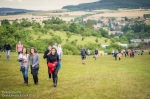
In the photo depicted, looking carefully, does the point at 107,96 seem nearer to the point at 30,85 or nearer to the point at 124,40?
the point at 30,85

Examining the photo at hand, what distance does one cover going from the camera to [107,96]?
1014 centimetres

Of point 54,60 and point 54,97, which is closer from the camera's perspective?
point 54,97

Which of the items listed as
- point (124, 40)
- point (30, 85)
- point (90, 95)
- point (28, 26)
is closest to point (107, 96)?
point (90, 95)

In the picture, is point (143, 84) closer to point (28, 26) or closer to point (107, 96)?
point (107, 96)

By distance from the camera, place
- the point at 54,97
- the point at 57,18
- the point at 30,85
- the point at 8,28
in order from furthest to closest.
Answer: the point at 57,18, the point at 8,28, the point at 30,85, the point at 54,97

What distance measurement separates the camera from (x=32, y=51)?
11.2 meters

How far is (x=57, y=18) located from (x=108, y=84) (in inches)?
6790

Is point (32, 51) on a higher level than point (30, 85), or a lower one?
higher

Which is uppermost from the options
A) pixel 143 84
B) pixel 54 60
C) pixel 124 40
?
pixel 54 60

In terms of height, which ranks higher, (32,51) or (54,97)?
(32,51)

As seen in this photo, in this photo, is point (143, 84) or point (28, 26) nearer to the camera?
point (143, 84)

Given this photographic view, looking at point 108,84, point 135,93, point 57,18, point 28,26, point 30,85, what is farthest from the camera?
point 57,18

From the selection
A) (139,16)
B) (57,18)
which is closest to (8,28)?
(57,18)

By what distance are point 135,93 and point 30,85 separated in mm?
6550
